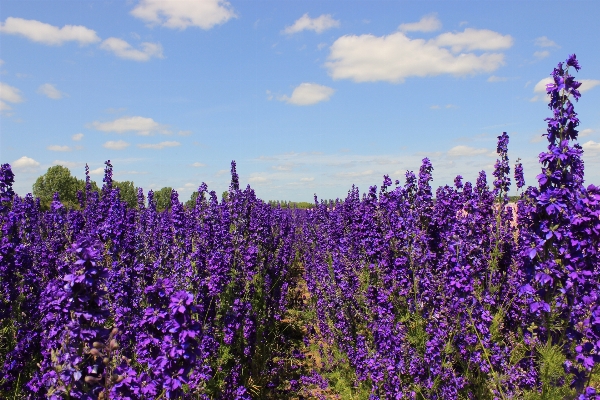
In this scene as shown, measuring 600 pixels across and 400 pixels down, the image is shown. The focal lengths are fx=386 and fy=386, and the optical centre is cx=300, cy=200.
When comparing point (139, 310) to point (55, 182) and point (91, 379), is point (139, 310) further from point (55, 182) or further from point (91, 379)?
point (55, 182)

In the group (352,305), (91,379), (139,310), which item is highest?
(91,379)

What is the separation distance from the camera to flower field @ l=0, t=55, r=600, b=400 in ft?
8.14

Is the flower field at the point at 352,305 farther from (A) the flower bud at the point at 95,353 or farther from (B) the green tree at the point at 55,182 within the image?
(B) the green tree at the point at 55,182

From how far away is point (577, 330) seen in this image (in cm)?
334

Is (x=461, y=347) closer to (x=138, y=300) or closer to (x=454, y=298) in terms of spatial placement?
(x=454, y=298)

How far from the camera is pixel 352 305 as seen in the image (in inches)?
220

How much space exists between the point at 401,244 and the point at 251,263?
2.33 metres

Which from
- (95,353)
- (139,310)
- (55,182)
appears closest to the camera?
(95,353)

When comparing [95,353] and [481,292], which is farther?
[481,292]

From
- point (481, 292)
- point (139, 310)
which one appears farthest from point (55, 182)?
point (481, 292)

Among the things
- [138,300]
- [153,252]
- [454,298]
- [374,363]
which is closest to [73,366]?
[138,300]

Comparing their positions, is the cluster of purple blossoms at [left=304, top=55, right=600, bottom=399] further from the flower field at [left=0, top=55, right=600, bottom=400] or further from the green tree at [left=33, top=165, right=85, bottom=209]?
the green tree at [left=33, top=165, right=85, bottom=209]

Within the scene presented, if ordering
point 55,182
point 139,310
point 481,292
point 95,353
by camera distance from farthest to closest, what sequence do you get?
point 55,182 < point 481,292 < point 139,310 < point 95,353

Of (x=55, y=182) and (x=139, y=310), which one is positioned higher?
(x=55, y=182)
